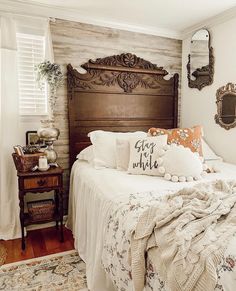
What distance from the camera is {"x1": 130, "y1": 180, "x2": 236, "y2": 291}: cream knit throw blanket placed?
2.98ft

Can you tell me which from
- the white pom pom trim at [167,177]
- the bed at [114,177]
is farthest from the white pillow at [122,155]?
the white pom pom trim at [167,177]

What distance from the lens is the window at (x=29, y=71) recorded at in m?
2.54

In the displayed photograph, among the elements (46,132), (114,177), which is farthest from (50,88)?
(114,177)

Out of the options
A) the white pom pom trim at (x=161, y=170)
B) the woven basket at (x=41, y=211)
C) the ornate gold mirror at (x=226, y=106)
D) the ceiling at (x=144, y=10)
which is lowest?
the woven basket at (x=41, y=211)

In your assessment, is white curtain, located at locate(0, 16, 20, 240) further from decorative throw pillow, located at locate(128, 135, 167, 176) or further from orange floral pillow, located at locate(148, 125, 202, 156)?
orange floral pillow, located at locate(148, 125, 202, 156)

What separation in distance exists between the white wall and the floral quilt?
1490mm

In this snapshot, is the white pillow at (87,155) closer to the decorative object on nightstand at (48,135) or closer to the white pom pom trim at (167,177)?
the decorative object on nightstand at (48,135)

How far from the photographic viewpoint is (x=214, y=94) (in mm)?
2873

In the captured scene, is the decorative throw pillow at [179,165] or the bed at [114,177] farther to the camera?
the decorative throw pillow at [179,165]

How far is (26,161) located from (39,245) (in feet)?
2.67

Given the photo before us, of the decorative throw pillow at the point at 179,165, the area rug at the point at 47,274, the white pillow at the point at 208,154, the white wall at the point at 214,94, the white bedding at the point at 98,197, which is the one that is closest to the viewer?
the white bedding at the point at 98,197

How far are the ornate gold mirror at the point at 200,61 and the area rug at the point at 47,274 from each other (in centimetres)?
237

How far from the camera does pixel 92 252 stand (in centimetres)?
181

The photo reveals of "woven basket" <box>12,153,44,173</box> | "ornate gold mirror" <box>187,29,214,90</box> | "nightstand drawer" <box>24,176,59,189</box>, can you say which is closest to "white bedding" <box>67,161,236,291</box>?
"nightstand drawer" <box>24,176,59,189</box>
